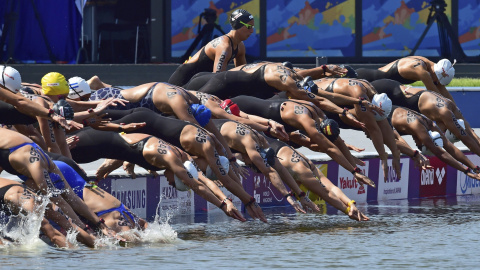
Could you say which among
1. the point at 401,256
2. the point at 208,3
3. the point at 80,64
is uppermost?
the point at 208,3

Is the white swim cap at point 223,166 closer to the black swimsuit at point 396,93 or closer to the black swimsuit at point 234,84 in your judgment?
the black swimsuit at point 234,84

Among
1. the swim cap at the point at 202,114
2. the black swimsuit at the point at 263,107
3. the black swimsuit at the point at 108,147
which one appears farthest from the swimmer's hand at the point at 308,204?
the black swimsuit at the point at 108,147

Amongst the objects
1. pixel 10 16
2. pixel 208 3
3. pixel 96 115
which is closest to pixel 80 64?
pixel 10 16

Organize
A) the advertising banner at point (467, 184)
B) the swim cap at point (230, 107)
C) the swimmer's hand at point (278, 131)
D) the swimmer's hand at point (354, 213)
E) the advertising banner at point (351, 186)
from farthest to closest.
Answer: the advertising banner at point (467, 184), the advertising banner at point (351, 186), the swim cap at point (230, 107), the swimmer's hand at point (278, 131), the swimmer's hand at point (354, 213)

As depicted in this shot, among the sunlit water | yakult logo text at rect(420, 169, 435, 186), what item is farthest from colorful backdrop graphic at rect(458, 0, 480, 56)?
the sunlit water

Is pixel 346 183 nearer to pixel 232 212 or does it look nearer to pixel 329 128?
pixel 329 128

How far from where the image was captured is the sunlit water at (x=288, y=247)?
1131 centimetres

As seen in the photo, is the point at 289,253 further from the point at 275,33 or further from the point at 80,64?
the point at 275,33

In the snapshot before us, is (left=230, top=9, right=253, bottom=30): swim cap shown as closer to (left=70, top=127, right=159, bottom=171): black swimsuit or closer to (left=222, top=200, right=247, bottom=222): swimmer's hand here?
(left=70, top=127, right=159, bottom=171): black swimsuit

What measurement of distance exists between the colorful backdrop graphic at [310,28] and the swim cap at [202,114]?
1350 cm

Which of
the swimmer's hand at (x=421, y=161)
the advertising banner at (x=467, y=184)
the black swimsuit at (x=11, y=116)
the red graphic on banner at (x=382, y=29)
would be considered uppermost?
the red graphic on banner at (x=382, y=29)

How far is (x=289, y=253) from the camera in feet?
39.9

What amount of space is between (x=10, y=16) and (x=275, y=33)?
6683 millimetres

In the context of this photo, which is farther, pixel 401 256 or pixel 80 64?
pixel 80 64
